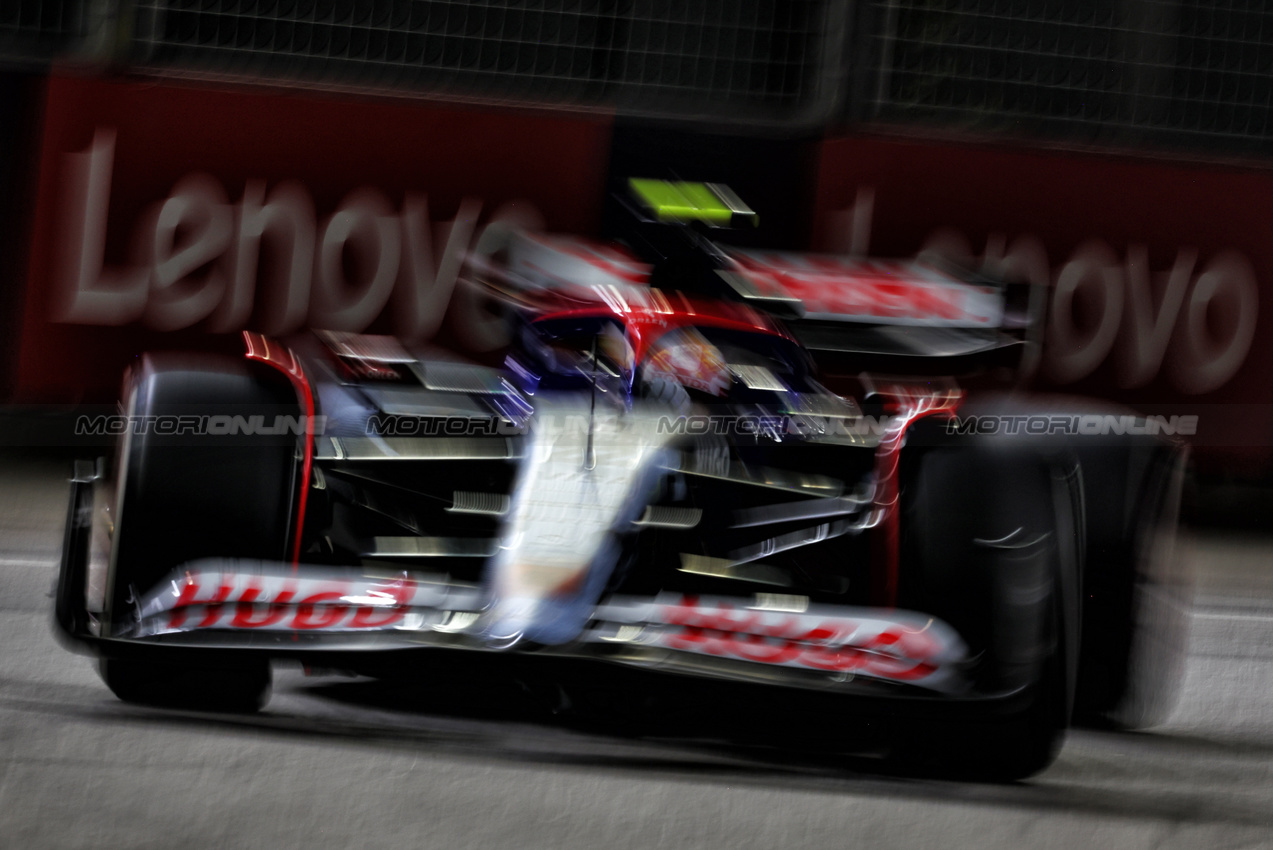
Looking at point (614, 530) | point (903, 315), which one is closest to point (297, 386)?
point (614, 530)

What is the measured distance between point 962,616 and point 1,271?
5.31 meters

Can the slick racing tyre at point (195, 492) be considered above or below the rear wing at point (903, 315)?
below

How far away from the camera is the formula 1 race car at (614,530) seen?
279 centimetres

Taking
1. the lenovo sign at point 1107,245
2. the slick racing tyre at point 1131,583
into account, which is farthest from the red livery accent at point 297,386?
the lenovo sign at point 1107,245

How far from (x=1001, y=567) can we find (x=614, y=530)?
78 cm

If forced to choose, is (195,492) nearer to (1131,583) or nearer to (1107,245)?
(1131,583)

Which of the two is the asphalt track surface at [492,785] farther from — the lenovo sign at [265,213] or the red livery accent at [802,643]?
the lenovo sign at [265,213]

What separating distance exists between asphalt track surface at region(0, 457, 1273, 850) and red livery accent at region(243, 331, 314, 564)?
443 millimetres

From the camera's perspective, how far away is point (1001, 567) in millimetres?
2883

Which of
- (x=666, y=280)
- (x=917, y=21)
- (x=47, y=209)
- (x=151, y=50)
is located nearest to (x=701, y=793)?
(x=666, y=280)

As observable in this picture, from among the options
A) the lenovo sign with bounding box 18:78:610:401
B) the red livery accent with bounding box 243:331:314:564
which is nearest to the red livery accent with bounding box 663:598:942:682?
the red livery accent with bounding box 243:331:314:564

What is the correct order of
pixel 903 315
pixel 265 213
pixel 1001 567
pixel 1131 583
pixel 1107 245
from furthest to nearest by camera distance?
pixel 1107 245 → pixel 265 213 → pixel 1131 583 → pixel 903 315 → pixel 1001 567

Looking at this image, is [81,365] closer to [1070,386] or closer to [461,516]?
[461,516]

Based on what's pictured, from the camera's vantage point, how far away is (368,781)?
9.02 ft
